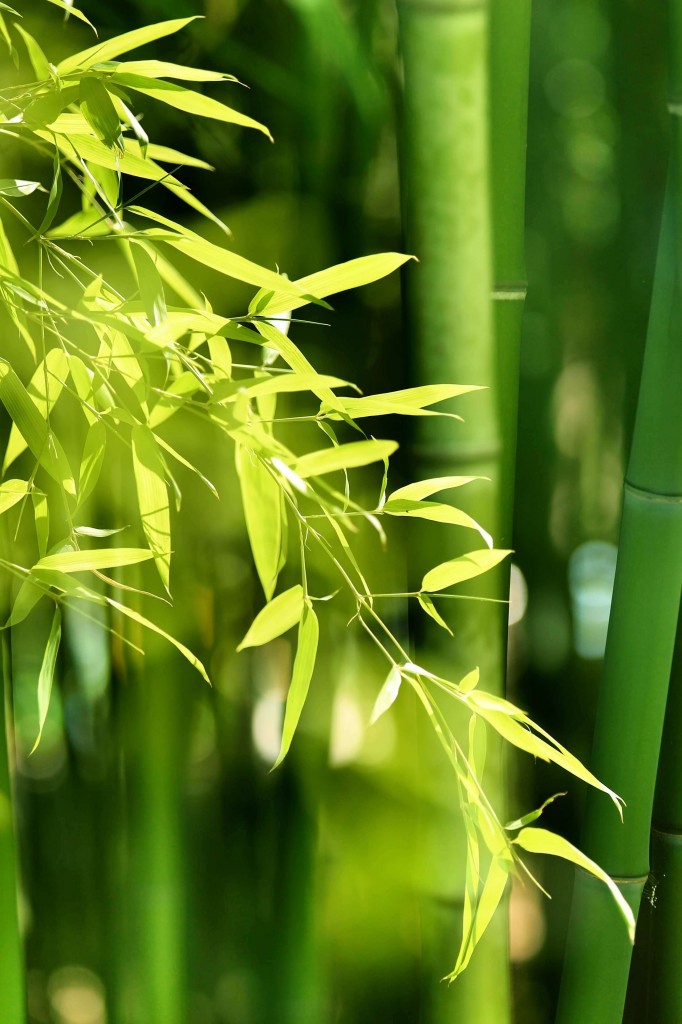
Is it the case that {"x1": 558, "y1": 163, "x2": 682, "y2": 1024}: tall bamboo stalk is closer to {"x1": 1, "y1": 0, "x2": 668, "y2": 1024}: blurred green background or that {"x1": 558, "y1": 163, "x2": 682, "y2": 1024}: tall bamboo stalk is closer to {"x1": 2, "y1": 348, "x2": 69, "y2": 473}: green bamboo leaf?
{"x1": 1, "y1": 0, "x2": 668, "y2": 1024}: blurred green background

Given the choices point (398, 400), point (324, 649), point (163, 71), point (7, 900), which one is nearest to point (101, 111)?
point (163, 71)

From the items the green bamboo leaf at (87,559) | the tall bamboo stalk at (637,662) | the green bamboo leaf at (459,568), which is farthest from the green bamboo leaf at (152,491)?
the tall bamboo stalk at (637,662)

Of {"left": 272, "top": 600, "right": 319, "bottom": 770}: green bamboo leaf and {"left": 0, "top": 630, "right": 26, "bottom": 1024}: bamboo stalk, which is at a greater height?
{"left": 272, "top": 600, "right": 319, "bottom": 770}: green bamboo leaf

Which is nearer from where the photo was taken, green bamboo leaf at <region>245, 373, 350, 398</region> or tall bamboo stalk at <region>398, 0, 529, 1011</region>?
green bamboo leaf at <region>245, 373, 350, 398</region>

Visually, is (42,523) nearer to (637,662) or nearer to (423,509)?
(423,509)

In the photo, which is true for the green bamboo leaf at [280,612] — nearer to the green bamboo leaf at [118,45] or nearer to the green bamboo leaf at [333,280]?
the green bamboo leaf at [333,280]

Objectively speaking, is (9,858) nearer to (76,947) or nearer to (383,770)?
(76,947)

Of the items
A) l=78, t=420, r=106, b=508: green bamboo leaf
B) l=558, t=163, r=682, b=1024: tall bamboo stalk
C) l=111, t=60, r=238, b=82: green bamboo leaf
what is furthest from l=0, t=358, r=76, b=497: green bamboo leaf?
l=558, t=163, r=682, b=1024: tall bamboo stalk
